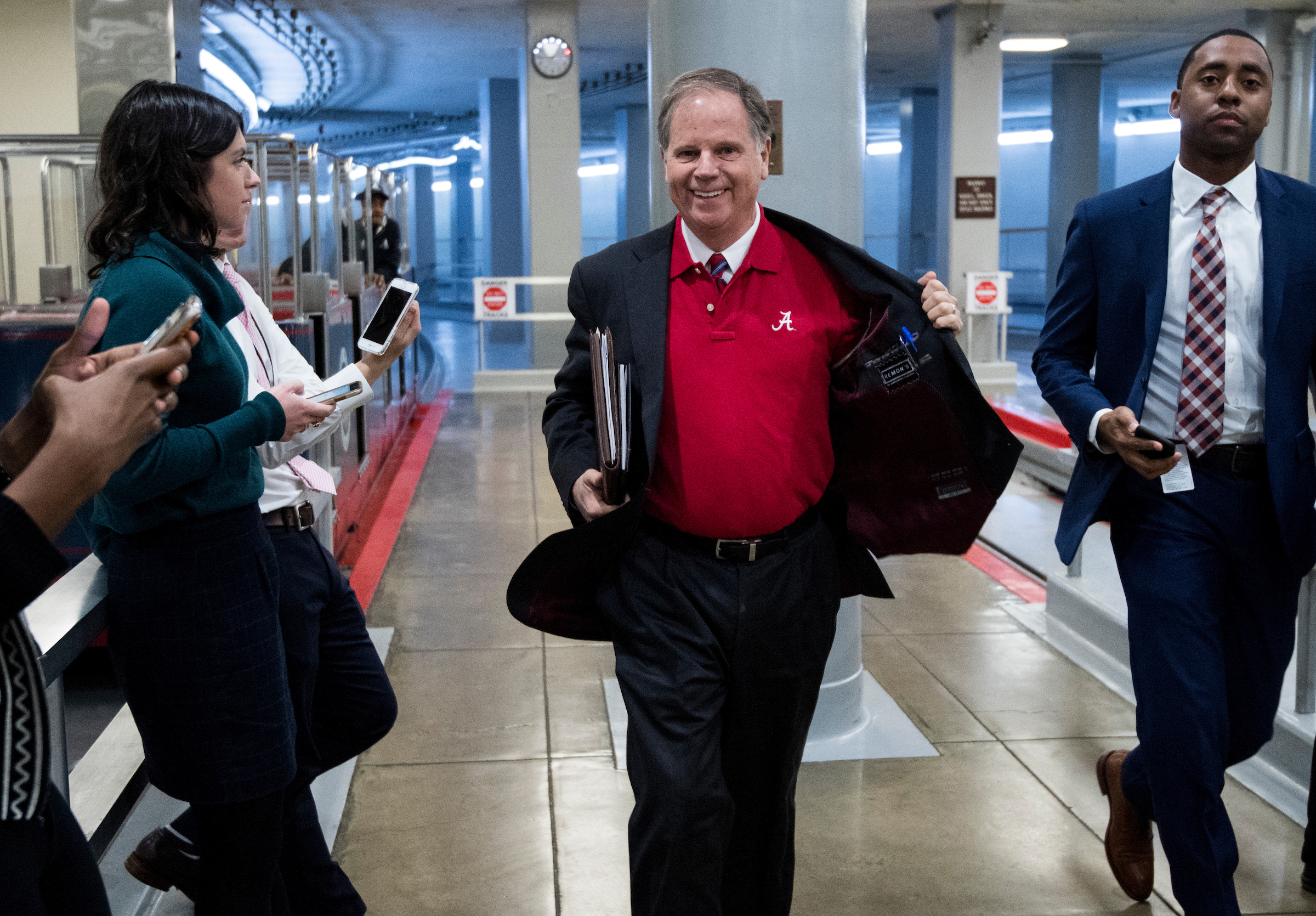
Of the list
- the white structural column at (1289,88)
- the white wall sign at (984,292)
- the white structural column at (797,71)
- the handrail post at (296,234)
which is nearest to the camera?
the white structural column at (797,71)

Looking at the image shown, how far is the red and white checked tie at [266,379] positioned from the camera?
2.66 metres

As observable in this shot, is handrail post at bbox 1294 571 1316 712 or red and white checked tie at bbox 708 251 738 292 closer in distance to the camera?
red and white checked tie at bbox 708 251 738 292

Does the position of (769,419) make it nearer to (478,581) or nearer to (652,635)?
(652,635)

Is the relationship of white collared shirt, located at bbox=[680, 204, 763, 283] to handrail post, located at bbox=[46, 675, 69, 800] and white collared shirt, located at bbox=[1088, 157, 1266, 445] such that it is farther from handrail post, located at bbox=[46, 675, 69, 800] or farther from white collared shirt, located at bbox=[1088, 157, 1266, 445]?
handrail post, located at bbox=[46, 675, 69, 800]

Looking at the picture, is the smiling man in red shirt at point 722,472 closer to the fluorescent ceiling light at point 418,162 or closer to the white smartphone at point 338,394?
the white smartphone at point 338,394

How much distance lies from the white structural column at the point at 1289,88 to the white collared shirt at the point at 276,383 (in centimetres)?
1539

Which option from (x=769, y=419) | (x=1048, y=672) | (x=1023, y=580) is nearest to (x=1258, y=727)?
(x=769, y=419)

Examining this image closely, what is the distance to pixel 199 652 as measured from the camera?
2113mm

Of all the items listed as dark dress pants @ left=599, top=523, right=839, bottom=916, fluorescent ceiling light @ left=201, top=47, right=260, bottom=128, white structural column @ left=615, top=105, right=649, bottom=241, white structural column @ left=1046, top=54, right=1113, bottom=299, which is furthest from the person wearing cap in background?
white structural column @ left=615, top=105, right=649, bottom=241

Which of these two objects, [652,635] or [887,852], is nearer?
[652,635]

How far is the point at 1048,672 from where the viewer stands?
16.1 ft

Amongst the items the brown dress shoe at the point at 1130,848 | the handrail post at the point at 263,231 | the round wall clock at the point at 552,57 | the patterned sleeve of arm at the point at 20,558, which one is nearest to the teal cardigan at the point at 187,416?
the patterned sleeve of arm at the point at 20,558

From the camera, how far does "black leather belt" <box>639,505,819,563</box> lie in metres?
2.39

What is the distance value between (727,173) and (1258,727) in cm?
Answer: 172
